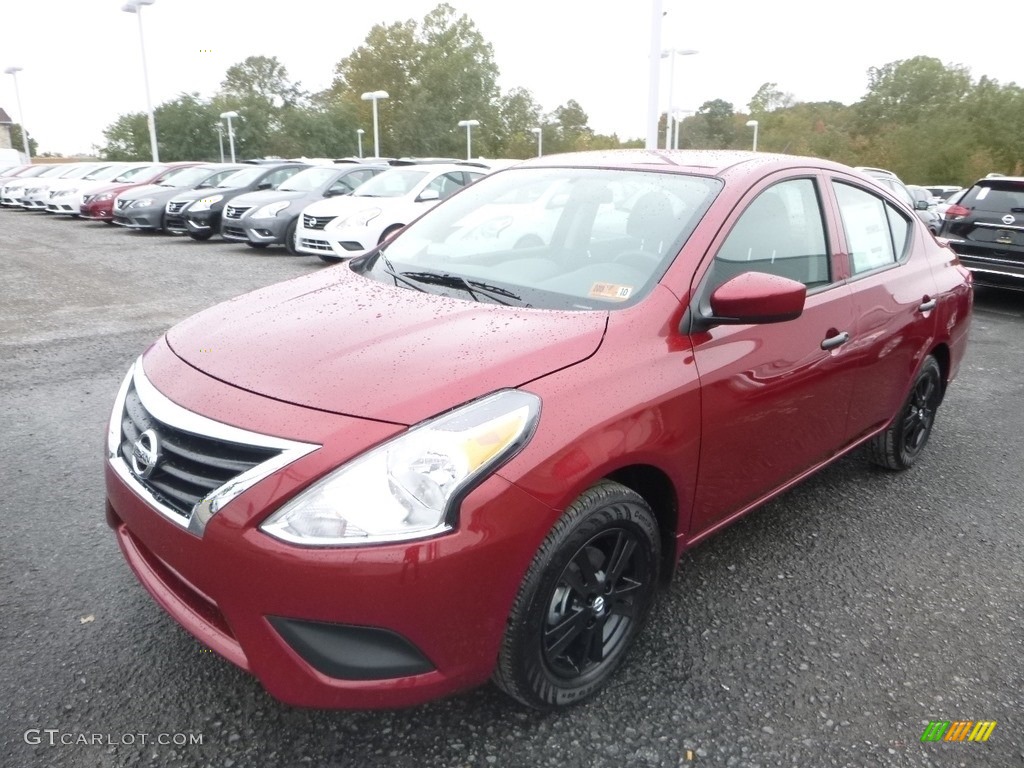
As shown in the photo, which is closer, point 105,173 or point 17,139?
point 105,173

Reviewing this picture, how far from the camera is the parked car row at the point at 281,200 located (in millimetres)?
11141

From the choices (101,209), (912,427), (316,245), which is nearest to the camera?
(912,427)

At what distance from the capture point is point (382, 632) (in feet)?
5.99

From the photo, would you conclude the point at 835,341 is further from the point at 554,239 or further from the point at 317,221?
the point at 317,221

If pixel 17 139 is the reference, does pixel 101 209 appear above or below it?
below

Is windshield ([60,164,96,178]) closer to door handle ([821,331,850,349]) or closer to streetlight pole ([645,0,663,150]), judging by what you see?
streetlight pole ([645,0,663,150])

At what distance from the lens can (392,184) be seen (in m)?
12.0

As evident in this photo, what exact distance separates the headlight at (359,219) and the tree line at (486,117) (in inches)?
1524

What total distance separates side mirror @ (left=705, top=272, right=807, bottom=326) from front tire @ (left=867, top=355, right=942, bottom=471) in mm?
1745

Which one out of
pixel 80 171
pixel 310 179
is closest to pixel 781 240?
pixel 310 179

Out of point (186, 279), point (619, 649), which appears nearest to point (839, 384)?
point (619, 649)

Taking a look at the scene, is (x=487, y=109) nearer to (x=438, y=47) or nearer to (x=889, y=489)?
(x=438, y=47)

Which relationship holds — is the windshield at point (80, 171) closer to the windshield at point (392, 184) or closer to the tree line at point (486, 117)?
the windshield at point (392, 184)

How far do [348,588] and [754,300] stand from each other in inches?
57.4
